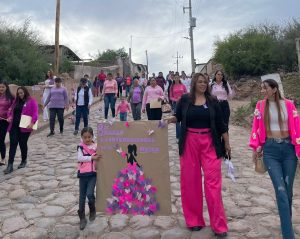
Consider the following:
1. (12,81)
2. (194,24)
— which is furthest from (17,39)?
(194,24)

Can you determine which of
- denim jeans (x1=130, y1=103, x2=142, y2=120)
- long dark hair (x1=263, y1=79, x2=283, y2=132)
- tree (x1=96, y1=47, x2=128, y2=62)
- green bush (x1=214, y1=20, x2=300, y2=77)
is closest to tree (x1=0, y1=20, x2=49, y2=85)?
denim jeans (x1=130, y1=103, x2=142, y2=120)

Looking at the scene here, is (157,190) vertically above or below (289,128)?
below

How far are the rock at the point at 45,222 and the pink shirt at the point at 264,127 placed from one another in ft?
9.58

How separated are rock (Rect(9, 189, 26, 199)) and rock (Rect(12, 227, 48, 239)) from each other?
4.95ft

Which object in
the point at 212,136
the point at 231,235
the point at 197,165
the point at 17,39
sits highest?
the point at 17,39

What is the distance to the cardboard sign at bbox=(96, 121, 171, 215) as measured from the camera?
504 centimetres

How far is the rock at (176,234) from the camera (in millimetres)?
4715

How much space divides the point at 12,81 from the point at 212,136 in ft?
64.6

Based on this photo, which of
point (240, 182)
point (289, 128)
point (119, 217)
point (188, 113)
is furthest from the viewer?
point (240, 182)

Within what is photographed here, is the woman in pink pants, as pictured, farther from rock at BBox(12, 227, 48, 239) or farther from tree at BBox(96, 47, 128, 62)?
tree at BBox(96, 47, 128, 62)

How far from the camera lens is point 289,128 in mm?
4449

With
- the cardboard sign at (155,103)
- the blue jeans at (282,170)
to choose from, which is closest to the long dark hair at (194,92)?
the blue jeans at (282,170)

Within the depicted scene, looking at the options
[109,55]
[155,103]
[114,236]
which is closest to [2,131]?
[155,103]

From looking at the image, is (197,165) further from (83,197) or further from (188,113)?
(83,197)
